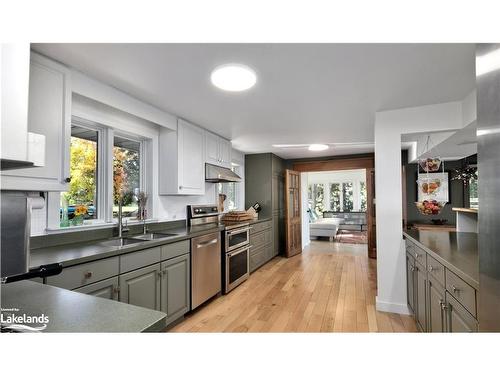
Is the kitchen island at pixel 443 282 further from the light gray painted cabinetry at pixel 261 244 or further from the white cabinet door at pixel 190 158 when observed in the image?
the white cabinet door at pixel 190 158

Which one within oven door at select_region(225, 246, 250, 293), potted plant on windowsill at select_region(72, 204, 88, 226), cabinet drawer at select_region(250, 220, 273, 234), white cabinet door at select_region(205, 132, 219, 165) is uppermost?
white cabinet door at select_region(205, 132, 219, 165)

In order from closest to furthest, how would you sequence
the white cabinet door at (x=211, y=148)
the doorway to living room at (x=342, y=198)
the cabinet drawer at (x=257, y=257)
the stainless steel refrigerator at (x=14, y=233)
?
the stainless steel refrigerator at (x=14, y=233), the white cabinet door at (x=211, y=148), the cabinet drawer at (x=257, y=257), the doorway to living room at (x=342, y=198)

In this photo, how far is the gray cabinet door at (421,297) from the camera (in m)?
1.95

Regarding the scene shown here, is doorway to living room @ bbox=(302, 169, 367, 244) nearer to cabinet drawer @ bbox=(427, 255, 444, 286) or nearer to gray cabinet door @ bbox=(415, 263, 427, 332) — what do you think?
gray cabinet door @ bbox=(415, 263, 427, 332)

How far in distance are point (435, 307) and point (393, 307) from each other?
3.52 feet

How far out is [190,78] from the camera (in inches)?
76.9

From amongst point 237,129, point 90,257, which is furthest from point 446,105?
point 90,257

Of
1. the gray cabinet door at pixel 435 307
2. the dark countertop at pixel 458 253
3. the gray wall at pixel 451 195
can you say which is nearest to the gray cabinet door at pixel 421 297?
the gray cabinet door at pixel 435 307

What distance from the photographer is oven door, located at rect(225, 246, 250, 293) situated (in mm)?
3264

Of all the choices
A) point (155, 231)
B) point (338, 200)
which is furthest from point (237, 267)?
point (338, 200)

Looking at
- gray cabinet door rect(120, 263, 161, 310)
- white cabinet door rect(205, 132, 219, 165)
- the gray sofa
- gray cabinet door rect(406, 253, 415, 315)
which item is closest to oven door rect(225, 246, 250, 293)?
gray cabinet door rect(120, 263, 161, 310)
